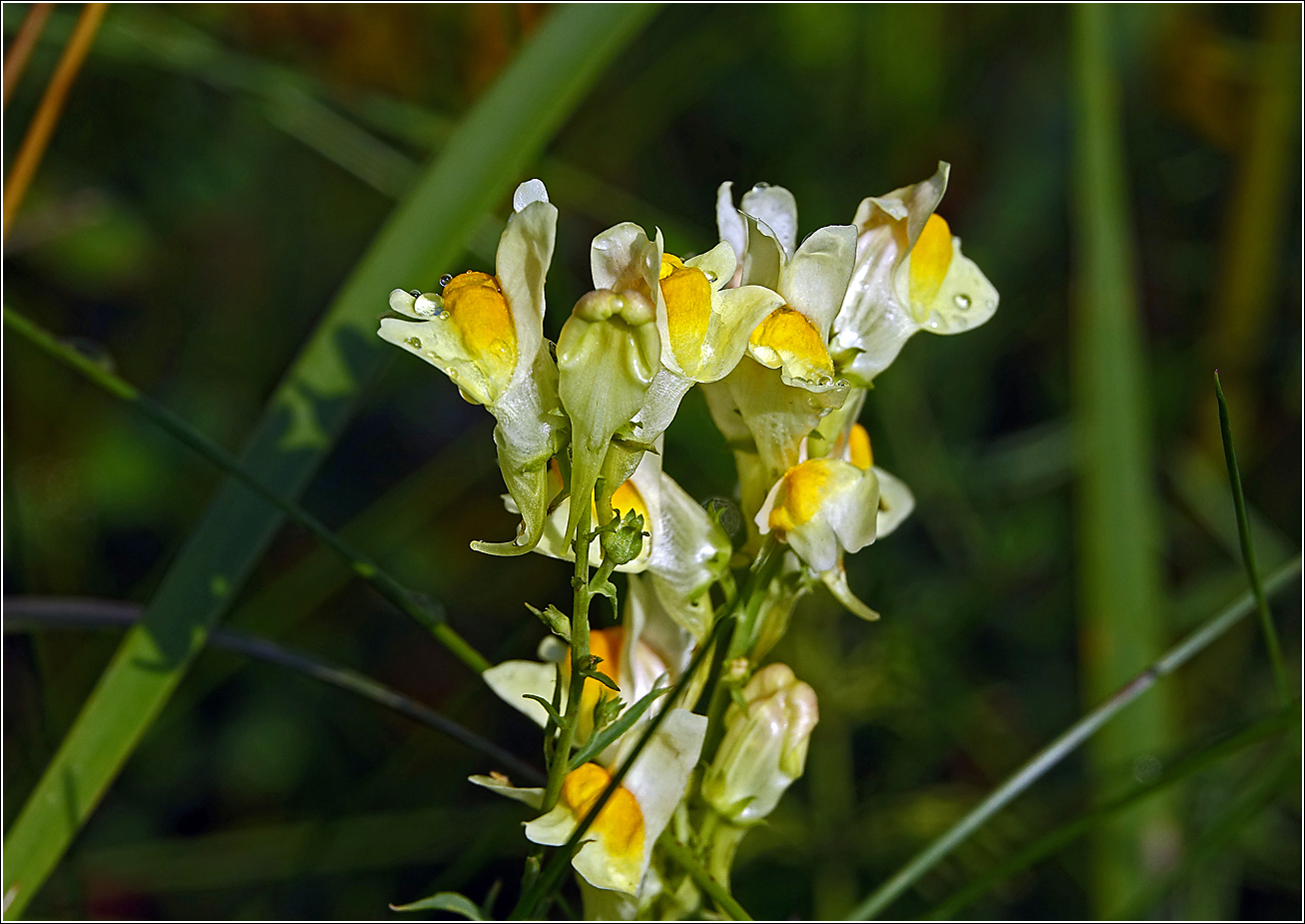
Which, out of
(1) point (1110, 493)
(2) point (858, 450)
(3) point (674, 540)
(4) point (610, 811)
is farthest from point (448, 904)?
(1) point (1110, 493)

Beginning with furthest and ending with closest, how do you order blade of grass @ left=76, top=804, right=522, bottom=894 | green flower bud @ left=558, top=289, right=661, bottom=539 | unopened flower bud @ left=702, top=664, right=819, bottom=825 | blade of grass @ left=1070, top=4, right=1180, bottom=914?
blade of grass @ left=76, top=804, right=522, bottom=894
blade of grass @ left=1070, top=4, right=1180, bottom=914
unopened flower bud @ left=702, top=664, right=819, bottom=825
green flower bud @ left=558, top=289, right=661, bottom=539

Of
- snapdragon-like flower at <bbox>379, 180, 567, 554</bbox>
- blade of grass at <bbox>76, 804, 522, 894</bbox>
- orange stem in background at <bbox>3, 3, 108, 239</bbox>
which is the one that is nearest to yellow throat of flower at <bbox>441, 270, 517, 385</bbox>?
snapdragon-like flower at <bbox>379, 180, 567, 554</bbox>

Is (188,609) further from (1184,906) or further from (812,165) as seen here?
(812,165)

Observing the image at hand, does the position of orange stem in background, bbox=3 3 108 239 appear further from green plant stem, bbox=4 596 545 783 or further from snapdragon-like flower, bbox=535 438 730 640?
snapdragon-like flower, bbox=535 438 730 640

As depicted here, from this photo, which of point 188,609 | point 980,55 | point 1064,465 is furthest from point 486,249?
point 980,55

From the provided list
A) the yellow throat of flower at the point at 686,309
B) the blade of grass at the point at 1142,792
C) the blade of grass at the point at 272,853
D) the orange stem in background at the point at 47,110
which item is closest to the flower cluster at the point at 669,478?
the yellow throat of flower at the point at 686,309
